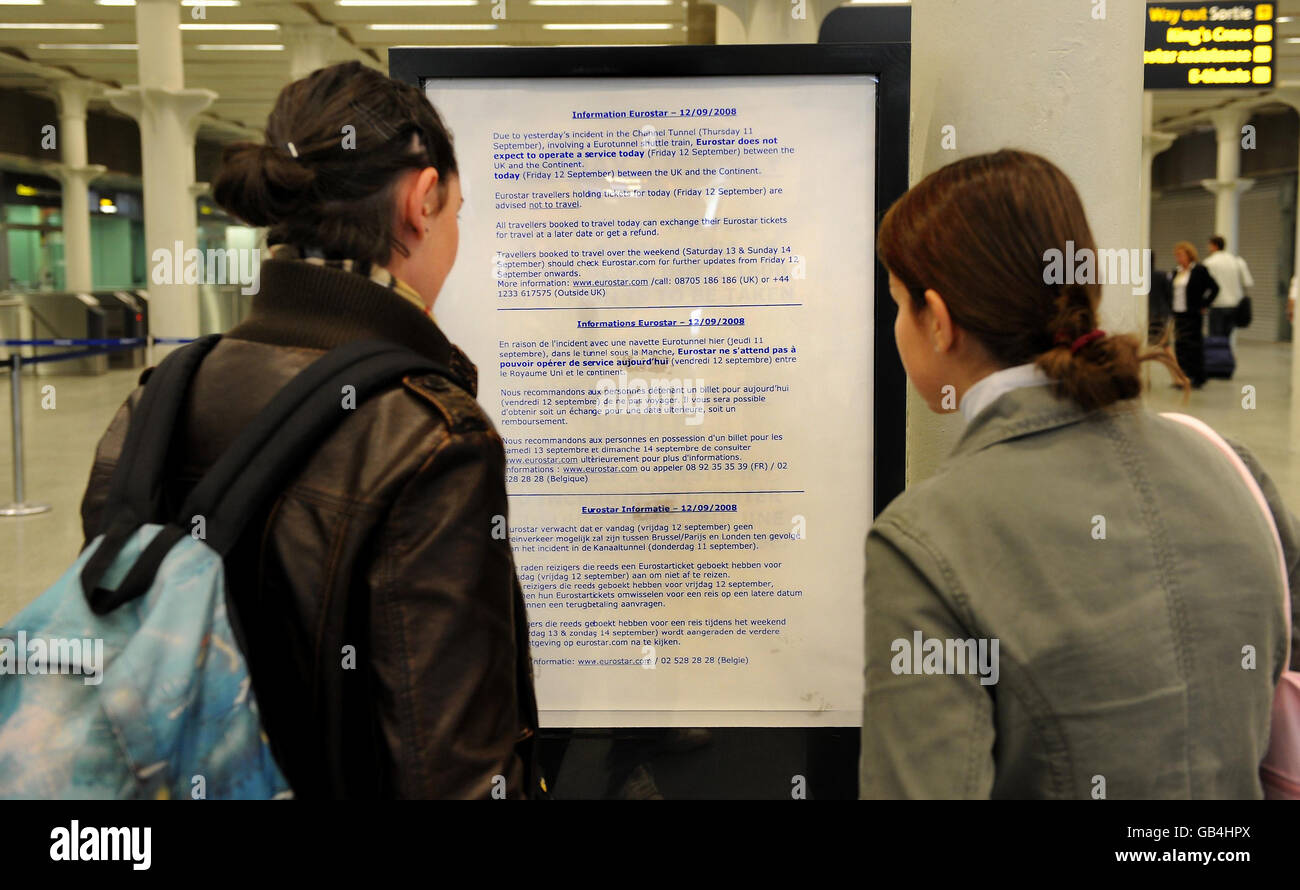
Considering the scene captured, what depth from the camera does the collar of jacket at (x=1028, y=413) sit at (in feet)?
4.09

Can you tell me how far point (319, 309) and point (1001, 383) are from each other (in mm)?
793

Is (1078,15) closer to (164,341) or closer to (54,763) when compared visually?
(54,763)

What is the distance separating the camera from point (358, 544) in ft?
3.94

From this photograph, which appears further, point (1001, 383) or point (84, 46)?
point (84, 46)

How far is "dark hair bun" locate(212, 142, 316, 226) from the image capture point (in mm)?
1319

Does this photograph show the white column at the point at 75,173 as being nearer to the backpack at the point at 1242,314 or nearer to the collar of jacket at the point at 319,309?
the backpack at the point at 1242,314

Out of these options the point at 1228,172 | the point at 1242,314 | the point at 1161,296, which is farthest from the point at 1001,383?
the point at 1228,172

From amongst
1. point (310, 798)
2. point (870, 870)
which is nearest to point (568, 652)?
point (870, 870)

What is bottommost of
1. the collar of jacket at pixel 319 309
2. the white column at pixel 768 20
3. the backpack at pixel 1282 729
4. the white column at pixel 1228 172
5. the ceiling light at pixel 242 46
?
the backpack at pixel 1282 729

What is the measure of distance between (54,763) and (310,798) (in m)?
0.28

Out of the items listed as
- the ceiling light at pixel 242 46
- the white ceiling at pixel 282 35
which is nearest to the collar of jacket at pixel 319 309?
the white ceiling at pixel 282 35

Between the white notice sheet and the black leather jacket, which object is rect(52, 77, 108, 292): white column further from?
the black leather jacket

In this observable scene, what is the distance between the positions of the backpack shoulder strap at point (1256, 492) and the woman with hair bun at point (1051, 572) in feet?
0.06

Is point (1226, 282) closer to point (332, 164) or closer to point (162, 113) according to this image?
point (162, 113)
